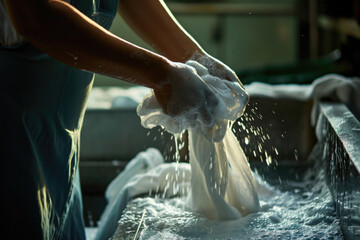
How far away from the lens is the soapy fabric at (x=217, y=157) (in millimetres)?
1261

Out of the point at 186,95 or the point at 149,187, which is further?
the point at 149,187

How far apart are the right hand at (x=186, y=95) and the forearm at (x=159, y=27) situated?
295 mm

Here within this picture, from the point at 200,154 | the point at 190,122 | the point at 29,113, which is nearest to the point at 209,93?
the point at 190,122

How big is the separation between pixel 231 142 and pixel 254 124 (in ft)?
1.72

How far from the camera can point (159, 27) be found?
1.44 metres

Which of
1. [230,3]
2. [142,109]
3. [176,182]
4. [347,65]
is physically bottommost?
[176,182]

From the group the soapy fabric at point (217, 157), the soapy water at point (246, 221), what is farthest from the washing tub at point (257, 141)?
the soapy fabric at point (217, 157)

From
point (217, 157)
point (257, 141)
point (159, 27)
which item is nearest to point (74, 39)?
point (159, 27)

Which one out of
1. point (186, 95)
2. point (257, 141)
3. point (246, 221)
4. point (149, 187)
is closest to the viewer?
point (186, 95)

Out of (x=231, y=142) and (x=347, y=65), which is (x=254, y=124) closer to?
(x=231, y=142)

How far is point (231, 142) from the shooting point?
59.6 inches

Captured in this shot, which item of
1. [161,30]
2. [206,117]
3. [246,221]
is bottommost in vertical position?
[246,221]

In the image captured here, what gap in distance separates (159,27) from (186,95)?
1.22ft

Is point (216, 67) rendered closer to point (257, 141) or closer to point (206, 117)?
point (206, 117)
